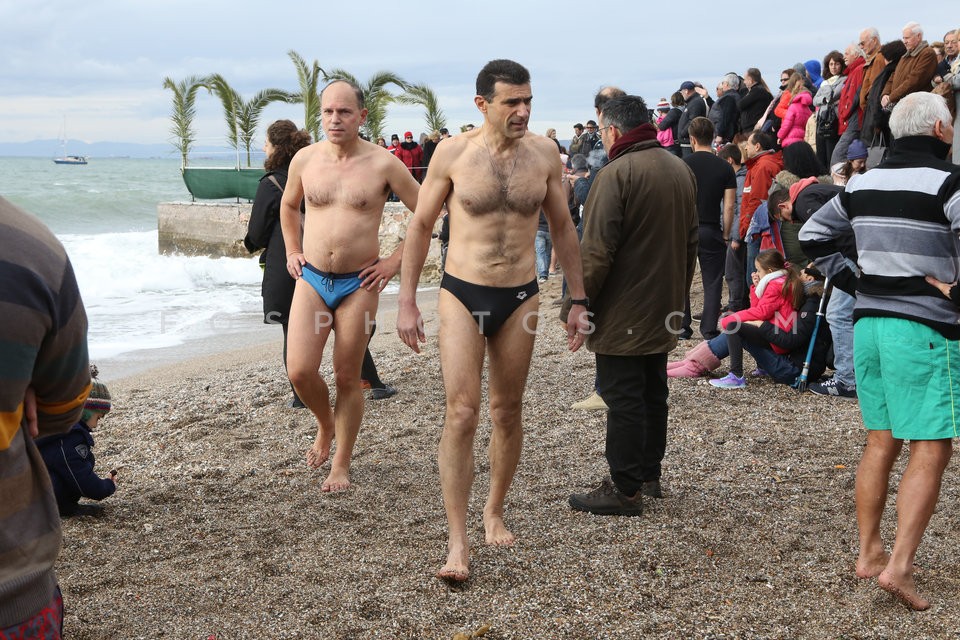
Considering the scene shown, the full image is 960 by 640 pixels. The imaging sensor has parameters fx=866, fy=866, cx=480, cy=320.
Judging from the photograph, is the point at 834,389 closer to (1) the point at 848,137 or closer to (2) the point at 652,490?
(2) the point at 652,490

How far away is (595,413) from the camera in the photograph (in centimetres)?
621

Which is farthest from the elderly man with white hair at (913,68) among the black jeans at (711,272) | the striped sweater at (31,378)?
the striped sweater at (31,378)

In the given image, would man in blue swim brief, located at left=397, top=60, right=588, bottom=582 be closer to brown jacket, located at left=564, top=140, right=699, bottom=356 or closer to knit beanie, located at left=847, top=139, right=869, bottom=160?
brown jacket, located at left=564, top=140, right=699, bottom=356

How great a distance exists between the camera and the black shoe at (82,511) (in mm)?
4414

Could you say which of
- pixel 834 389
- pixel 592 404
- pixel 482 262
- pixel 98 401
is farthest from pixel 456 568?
pixel 834 389

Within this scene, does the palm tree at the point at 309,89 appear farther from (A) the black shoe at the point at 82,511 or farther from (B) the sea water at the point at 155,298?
(A) the black shoe at the point at 82,511

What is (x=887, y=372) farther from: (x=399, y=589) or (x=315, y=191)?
(x=315, y=191)

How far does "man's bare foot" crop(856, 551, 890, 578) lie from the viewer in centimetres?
350

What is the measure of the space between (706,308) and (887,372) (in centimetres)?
492

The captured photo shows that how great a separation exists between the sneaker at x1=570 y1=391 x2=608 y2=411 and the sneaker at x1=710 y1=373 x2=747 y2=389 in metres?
1.07

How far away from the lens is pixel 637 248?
4137mm

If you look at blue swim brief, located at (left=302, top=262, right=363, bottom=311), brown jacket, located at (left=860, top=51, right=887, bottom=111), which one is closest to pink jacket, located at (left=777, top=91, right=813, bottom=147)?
brown jacket, located at (left=860, top=51, right=887, bottom=111)

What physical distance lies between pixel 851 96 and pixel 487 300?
7.47 m

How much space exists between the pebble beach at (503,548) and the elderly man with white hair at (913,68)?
373cm
